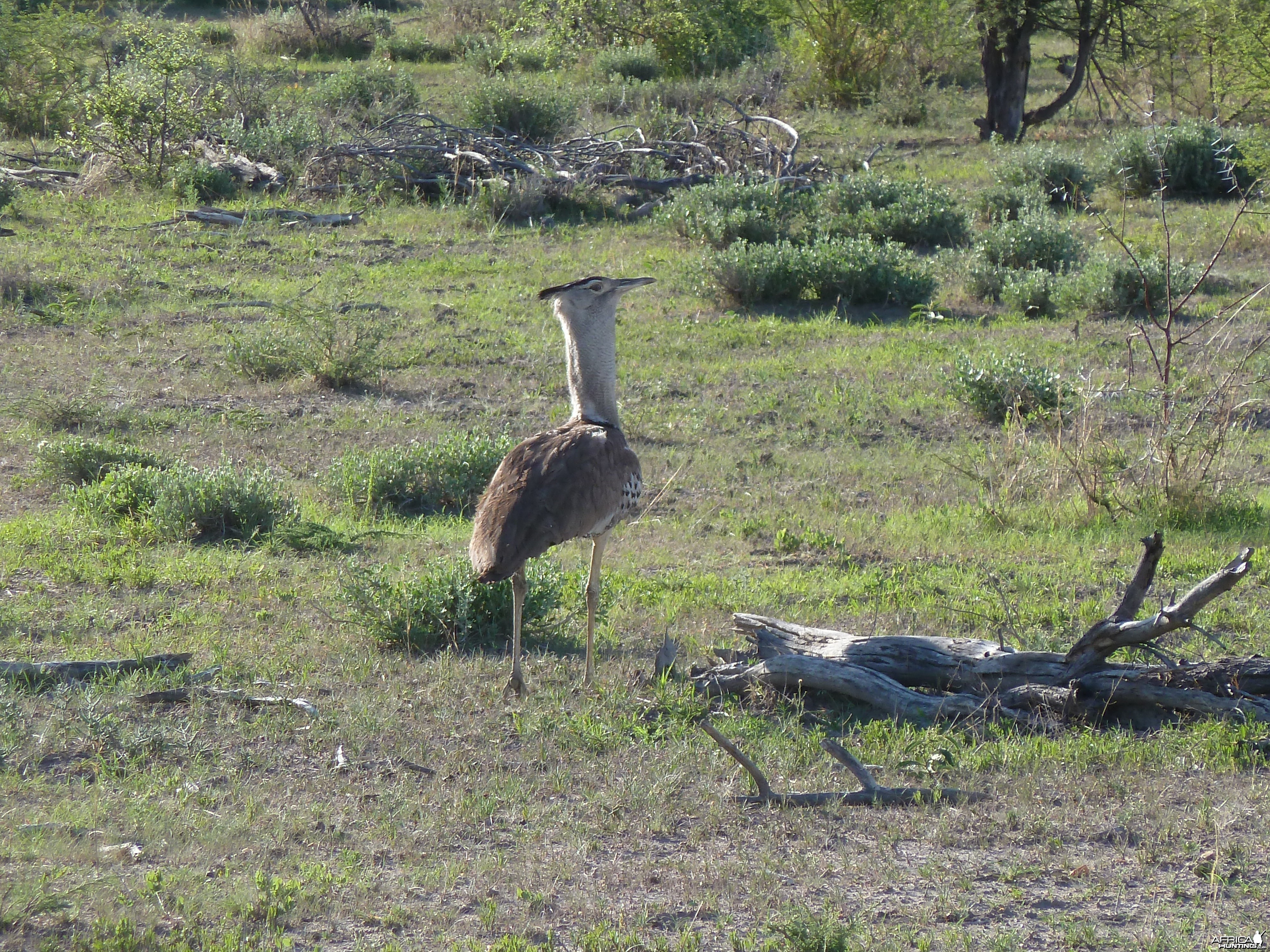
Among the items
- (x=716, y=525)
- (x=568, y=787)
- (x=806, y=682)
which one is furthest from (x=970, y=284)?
(x=568, y=787)

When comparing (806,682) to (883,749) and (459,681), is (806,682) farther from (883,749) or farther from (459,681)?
(459,681)

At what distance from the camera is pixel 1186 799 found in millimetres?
4855

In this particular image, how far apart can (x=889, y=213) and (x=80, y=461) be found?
9.78 m

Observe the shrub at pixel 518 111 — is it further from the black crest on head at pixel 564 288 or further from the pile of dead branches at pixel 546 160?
the black crest on head at pixel 564 288

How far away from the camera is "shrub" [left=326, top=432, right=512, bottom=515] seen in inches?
340

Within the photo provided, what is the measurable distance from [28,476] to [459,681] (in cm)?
463

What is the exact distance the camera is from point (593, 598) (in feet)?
20.1

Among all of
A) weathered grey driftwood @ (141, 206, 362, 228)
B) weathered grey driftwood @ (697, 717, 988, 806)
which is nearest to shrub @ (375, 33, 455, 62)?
weathered grey driftwood @ (141, 206, 362, 228)

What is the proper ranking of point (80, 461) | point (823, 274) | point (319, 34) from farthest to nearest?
point (319, 34) → point (823, 274) → point (80, 461)

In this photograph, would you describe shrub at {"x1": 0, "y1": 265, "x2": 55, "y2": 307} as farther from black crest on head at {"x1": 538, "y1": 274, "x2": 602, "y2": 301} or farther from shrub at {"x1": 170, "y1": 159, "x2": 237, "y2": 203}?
black crest on head at {"x1": 538, "y1": 274, "x2": 602, "y2": 301}

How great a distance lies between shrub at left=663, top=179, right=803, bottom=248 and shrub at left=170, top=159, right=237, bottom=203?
20.1ft

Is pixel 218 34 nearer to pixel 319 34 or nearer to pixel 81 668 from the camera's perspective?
pixel 319 34

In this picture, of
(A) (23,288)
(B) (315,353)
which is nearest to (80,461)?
(B) (315,353)

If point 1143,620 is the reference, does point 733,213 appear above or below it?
above
